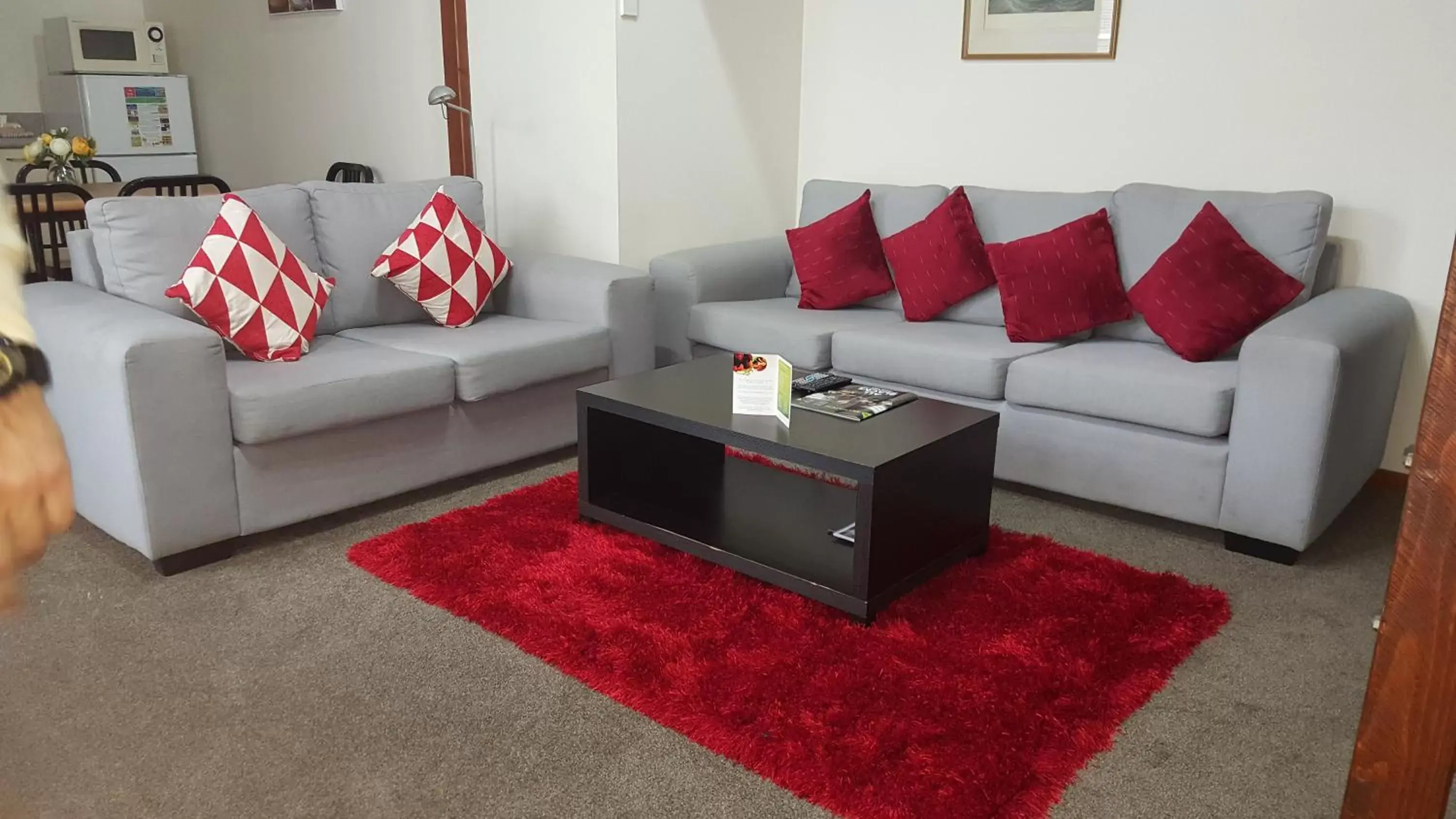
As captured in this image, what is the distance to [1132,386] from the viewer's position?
2869 millimetres

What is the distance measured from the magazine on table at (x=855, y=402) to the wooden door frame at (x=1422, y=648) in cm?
158

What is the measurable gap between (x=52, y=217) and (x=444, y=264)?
158cm

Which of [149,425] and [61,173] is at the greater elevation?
[61,173]

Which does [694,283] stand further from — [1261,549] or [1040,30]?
[1261,549]

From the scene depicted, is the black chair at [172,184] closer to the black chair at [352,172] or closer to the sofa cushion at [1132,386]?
the black chair at [352,172]

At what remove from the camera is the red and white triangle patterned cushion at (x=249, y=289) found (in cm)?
282

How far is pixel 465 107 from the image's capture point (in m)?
4.41

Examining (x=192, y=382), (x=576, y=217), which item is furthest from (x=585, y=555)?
(x=576, y=217)

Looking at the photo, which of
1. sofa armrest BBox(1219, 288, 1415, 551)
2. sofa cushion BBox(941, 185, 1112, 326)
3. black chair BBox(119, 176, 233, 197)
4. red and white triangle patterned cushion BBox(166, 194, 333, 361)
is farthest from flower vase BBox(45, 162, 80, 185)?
sofa armrest BBox(1219, 288, 1415, 551)

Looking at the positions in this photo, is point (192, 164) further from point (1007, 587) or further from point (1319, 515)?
point (1319, 515)

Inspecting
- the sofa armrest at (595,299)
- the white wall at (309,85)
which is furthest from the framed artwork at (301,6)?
the sofa armrest at (595,299)

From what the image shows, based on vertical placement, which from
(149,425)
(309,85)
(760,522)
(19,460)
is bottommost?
(760,522)

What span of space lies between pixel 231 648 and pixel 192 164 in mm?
4704

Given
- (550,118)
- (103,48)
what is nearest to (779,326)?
(550,118)
